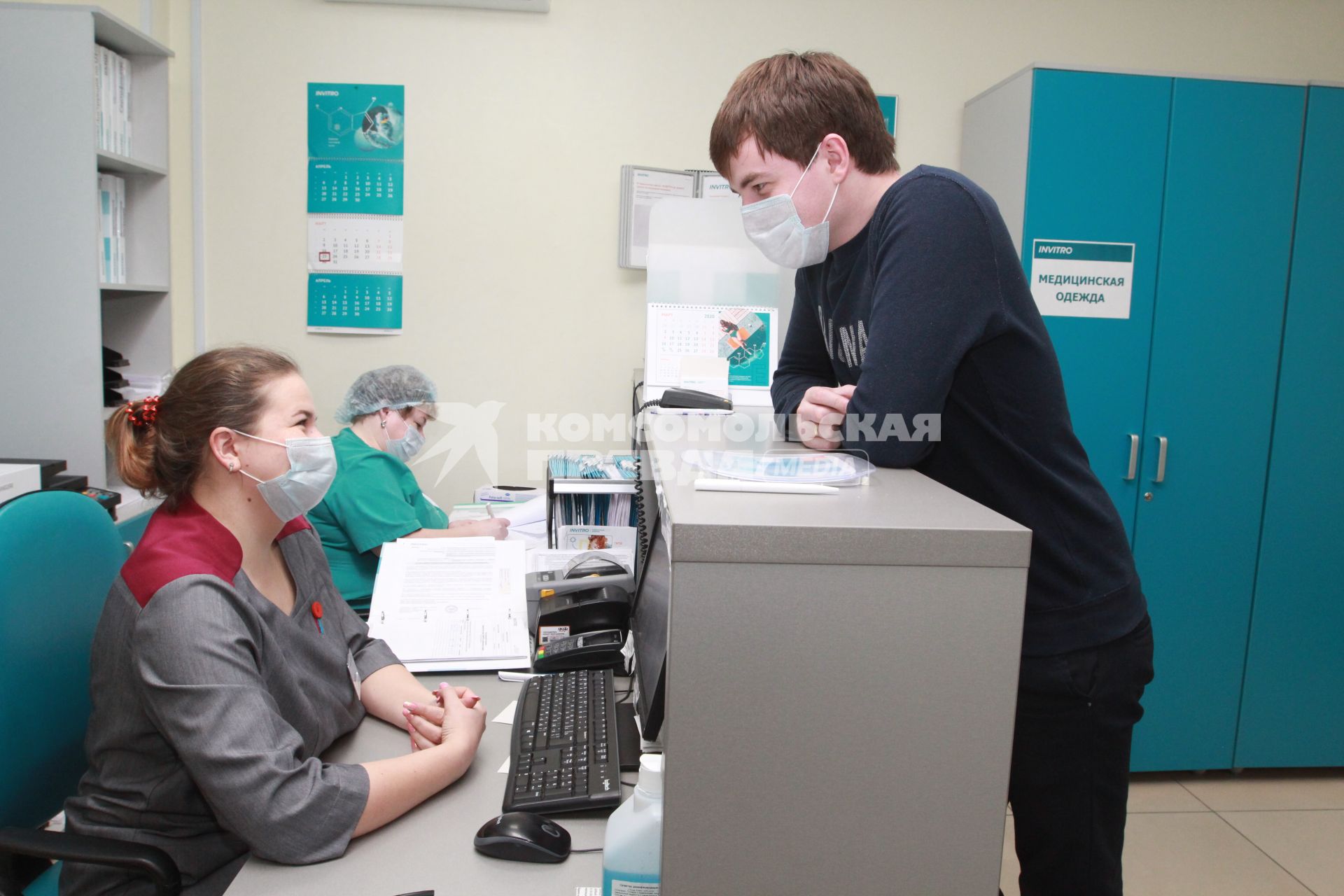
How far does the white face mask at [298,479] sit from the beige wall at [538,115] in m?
1.81

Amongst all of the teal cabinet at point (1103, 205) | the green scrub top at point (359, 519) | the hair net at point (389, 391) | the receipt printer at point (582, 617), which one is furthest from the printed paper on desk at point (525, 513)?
the teal cabinet at point (1103, 205)

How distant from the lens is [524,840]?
921mm

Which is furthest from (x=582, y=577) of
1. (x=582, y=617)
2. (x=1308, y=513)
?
(x=1308, y=513)

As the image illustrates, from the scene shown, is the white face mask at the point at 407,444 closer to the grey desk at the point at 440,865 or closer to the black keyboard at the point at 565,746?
the black keyboard at the point at 565,746

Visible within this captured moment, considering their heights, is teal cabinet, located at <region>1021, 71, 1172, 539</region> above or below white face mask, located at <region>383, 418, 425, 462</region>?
above

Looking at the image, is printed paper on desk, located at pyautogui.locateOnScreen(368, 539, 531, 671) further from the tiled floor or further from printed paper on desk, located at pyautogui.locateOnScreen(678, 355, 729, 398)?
the tiled floor

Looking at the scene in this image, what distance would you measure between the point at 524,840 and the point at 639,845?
225 millimetres

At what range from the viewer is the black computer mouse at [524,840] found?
3.02 feet

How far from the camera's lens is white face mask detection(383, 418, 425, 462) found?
8.39 ft

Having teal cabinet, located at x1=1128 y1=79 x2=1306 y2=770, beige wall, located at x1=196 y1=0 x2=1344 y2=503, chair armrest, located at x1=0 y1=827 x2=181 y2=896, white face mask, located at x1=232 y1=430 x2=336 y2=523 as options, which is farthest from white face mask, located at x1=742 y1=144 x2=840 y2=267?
beige wall, located at x1=196 y1=0 x2=1344 y2=503

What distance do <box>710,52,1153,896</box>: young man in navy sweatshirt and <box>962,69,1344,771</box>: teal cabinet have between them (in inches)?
68.6

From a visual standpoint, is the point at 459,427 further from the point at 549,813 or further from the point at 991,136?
the point at 549,813

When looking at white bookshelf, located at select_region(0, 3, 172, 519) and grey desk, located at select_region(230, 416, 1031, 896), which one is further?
white bookshelf, located at select_region(0, 3, 172, 519)

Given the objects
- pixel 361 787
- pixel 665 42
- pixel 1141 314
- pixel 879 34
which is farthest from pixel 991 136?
pixel 361 787
